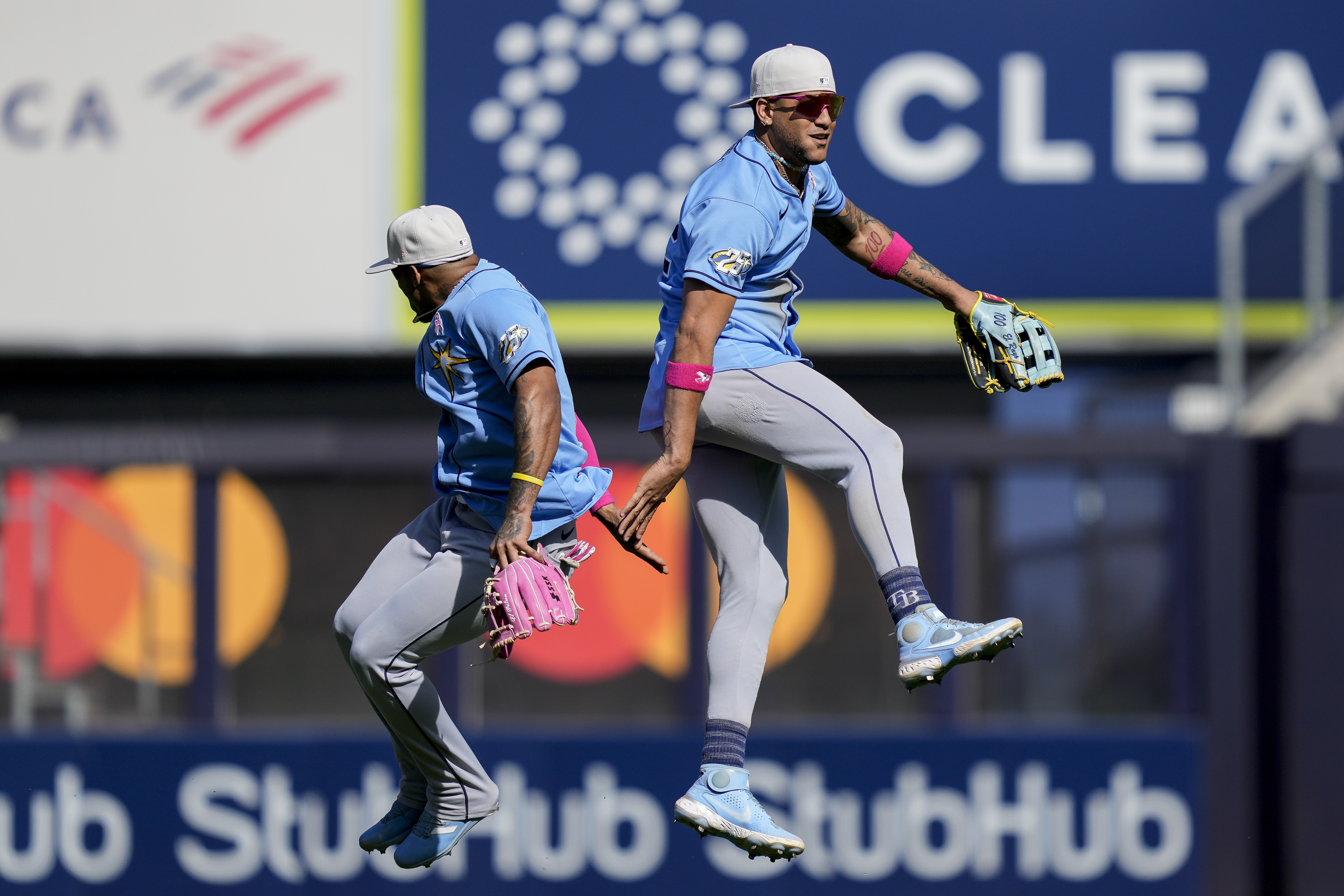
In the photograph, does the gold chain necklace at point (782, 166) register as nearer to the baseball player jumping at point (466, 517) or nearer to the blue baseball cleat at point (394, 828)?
the baseball player jumping at point (466, 517)

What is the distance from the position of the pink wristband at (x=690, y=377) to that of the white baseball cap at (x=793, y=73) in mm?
843

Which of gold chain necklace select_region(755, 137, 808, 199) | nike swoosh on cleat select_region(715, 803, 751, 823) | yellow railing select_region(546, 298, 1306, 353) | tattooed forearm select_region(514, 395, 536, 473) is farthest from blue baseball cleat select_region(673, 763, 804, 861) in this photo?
yellow railing select_region(546, 298, 1306, 353)

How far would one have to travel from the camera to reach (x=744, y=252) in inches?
206

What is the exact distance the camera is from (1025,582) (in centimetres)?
1208

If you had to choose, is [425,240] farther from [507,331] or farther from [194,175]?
[194,175]

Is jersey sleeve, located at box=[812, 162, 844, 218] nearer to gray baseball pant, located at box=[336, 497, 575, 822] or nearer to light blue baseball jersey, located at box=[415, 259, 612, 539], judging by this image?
light blue baseball jersey, located at box=[415, 259, 612, 539]

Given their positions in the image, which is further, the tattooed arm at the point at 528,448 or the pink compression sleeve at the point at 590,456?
the pink compression sleeve at the point at 590,456

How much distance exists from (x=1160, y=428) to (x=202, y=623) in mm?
6790

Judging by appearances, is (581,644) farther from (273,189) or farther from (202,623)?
(273,189)

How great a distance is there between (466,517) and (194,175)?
28.9 ft

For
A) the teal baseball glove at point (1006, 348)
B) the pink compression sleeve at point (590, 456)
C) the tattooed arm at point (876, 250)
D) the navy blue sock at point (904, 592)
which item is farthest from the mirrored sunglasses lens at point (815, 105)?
the navy blue sock at point (904, 592)

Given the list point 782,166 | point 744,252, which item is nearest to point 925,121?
point 782,166

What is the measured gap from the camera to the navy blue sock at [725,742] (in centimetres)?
550

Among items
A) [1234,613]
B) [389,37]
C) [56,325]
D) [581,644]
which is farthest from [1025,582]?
[56,325]
